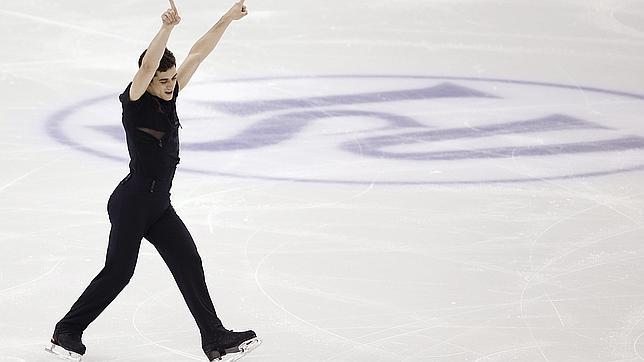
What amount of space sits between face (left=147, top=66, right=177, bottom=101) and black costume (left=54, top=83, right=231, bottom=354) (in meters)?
0.02

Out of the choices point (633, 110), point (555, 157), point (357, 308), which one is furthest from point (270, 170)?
point (633, 110)

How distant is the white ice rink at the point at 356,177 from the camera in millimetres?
5168

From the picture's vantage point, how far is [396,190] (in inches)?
283

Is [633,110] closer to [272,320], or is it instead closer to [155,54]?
[272,320]

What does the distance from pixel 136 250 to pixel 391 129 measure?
13.3ft

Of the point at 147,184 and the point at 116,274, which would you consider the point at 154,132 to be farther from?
the point at 116,274

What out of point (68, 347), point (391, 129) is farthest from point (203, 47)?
point (391, 129)

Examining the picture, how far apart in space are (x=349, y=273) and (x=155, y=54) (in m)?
1.84

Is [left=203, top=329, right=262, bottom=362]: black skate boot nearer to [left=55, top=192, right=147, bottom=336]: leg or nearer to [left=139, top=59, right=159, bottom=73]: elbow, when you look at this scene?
[left=55, top=192, right=147, bottom=336]: leg

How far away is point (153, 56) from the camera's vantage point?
4305 mm

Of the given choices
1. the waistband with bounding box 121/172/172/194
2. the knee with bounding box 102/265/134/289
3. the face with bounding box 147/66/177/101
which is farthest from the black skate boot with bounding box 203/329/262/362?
the face with bounding box 147/66/177/101

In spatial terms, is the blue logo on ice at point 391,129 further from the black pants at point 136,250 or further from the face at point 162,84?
the face at point 162,84

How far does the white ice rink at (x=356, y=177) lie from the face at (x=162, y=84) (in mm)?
994

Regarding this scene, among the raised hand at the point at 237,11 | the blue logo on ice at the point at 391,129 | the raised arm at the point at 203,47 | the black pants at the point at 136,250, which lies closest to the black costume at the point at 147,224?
the black pants at the point at 136,250
